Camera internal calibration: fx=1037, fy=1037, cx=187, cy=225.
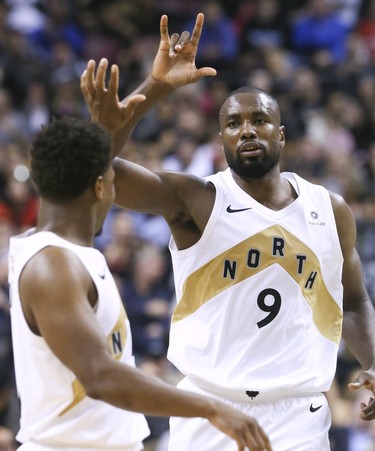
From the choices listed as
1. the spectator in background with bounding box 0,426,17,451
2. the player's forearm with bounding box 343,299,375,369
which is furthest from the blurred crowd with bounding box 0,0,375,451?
the player's forearm with bounding box 343,299,375,369

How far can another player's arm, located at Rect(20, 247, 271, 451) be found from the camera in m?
4.26

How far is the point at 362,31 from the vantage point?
15281 millimetres

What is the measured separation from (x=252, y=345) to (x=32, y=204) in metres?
7.24

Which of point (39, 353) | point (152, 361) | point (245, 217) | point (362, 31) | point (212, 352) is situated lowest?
point (152, 361)

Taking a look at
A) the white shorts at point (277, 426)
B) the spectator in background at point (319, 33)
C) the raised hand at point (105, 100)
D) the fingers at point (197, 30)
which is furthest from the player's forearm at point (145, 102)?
the spectator in background at point (319, 33)

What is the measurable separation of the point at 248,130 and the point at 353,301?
133cm

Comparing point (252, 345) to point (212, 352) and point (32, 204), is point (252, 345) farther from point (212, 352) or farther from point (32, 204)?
point (32, 204)

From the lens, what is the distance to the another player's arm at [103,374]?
168 inches

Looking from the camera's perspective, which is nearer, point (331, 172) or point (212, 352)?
point (212, 352)

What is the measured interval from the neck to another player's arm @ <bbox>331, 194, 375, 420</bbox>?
2157 millimetres

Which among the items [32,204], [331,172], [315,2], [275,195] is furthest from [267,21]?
[275,195]

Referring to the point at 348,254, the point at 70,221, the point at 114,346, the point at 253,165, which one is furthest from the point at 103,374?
the point at 348,254

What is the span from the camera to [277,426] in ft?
19.1

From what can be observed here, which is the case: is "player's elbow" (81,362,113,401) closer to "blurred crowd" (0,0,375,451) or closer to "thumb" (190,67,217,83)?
"thumb" (190,67,217,83)
